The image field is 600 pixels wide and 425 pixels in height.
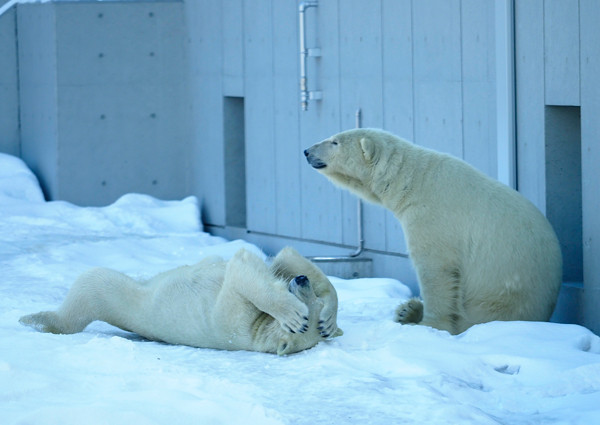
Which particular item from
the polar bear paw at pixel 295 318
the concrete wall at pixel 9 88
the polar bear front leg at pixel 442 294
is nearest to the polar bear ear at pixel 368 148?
the polar bear front leg at pixel 442 294

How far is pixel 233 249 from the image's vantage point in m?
8.97

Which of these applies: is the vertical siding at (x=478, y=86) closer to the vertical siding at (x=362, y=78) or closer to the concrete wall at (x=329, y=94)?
the concrete wall at (x=329, y=94)

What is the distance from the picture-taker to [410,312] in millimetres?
5703

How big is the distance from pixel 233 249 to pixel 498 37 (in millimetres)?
3528

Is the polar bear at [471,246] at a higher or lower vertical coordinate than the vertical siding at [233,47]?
lower

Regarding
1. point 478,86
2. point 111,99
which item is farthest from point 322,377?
point 111,99

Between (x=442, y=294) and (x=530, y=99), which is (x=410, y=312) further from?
(x=530, y=99)

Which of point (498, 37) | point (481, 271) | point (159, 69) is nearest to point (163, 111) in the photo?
point (159, 69)

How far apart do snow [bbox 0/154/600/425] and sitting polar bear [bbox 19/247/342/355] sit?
8cm

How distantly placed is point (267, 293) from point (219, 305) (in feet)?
1.04

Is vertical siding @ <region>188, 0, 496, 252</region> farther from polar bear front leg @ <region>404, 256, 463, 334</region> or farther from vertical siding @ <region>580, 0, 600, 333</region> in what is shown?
polar bear front leg @ <region>404, 256, 463, 334</region>

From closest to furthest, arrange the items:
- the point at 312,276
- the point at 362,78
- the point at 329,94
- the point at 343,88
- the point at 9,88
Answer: the point at 312,276, the point at 362,78, the point at 343,88, the point at 329,94, the point at 9,88

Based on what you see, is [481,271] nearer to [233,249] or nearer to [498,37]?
[498,37]

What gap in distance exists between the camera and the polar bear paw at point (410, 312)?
5.69 m
